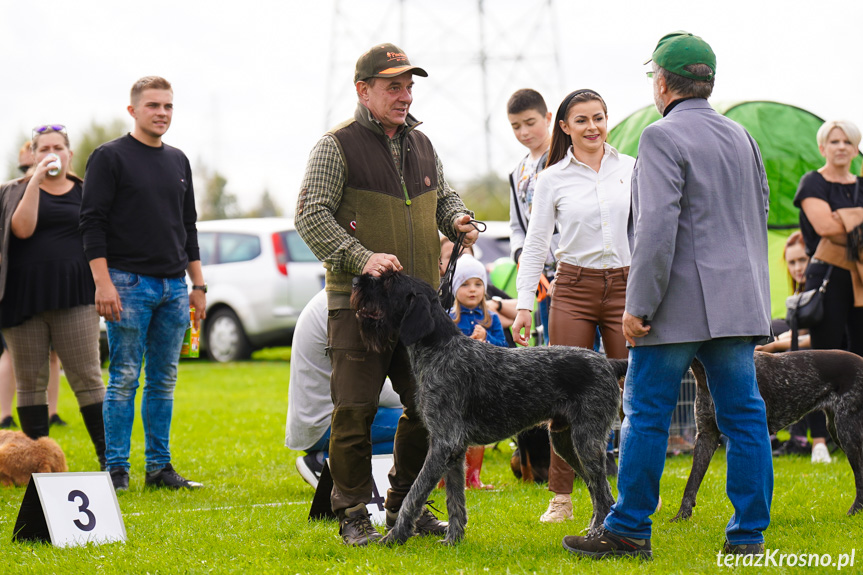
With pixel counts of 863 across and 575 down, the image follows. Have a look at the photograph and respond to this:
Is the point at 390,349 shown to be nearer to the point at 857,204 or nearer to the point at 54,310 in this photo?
the point at 54,310

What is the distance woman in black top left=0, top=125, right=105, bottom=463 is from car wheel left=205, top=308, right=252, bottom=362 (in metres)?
9.18

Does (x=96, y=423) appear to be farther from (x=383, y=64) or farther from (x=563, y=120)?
(x=563, y=120)

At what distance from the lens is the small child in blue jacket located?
259 inches

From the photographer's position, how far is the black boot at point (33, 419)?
6.58 meters

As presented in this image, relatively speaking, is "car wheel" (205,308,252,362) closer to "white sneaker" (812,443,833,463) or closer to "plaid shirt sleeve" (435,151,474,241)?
"white sneaker" (812,443,833,463)

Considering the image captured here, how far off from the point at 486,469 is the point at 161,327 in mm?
2764

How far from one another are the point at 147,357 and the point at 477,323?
241 centimetres

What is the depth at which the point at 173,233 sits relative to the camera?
6.16 meters

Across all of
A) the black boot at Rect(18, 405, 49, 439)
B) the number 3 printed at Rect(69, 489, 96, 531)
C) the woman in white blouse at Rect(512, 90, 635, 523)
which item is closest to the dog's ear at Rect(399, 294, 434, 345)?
the woman in white blouse at Rect(512, 90, 635, 523)

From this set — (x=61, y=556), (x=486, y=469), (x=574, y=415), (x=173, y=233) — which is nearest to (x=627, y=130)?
(x=486, y=469)

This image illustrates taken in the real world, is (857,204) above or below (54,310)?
above

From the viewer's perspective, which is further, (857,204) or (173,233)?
(857,204)

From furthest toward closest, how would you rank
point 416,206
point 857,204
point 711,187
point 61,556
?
point 857,204, point 416,206, point 61,556, point 711,187

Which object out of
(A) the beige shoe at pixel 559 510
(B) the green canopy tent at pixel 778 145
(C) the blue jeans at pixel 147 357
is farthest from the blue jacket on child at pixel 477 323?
(B) the green canopy tent at pixel 778 145
